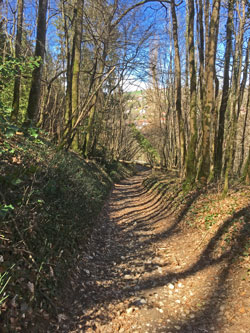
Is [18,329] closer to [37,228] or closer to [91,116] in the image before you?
[37,228]

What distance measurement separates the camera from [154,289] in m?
4.66

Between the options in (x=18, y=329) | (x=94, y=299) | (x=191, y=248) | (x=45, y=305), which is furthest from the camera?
(x=191, y=248)

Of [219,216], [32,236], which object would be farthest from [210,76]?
[32,236]

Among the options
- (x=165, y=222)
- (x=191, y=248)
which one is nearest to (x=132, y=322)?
(x=191, y=248)

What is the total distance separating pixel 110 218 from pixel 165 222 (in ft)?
7.26

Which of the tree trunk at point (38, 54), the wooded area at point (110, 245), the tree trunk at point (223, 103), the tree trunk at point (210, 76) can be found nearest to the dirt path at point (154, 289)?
the wooded area at point (110, 245)

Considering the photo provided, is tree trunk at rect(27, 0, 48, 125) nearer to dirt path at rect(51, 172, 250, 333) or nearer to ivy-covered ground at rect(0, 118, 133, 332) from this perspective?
ivy-covered ground at rect(0, 118, 133, 332)

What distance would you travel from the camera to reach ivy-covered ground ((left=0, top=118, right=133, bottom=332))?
310 centimetres

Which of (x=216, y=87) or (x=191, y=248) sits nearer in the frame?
(x=191, y=248)

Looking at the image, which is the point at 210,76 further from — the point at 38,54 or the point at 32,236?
the point at 32,236

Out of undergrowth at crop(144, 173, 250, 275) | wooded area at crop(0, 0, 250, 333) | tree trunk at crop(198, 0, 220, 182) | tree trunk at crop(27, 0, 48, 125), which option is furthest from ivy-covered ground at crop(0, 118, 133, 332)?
tree trunk at crop(198, 0, 220, 182)

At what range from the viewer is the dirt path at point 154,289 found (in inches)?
144

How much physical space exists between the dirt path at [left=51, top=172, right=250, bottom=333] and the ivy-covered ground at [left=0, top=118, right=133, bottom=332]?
1.37ft

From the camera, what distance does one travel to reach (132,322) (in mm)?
3738
